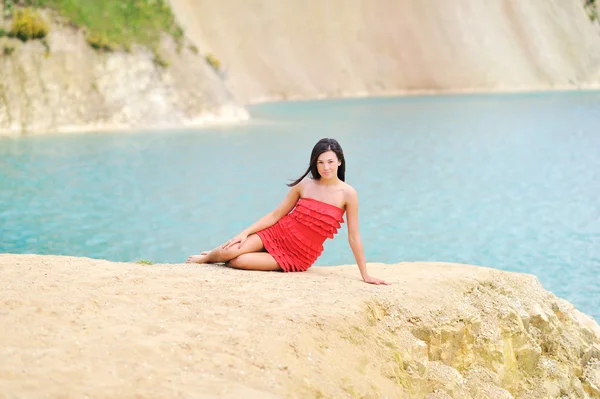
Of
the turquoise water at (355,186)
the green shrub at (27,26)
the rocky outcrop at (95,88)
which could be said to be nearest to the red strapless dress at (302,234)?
the turquoise water at (355,186)

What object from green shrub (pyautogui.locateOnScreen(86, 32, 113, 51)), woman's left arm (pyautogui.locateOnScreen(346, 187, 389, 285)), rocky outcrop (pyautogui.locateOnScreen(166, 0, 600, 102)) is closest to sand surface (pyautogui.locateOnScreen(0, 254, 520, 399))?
woman's left arm (pyautogui.locateOnScreen(346, 187, 389, 285))

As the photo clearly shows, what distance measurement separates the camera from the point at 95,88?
111ft

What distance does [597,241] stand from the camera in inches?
559

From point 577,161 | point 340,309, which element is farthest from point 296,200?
point 577,161

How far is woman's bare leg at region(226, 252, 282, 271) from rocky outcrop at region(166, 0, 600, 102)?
62593 mm

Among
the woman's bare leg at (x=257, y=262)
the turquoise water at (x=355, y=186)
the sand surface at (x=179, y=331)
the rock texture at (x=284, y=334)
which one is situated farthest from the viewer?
the turquoise water at (x=355, y=186)

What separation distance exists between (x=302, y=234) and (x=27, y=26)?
29.1 metres

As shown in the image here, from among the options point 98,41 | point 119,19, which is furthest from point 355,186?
point 119,19

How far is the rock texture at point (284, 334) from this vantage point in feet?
14.0

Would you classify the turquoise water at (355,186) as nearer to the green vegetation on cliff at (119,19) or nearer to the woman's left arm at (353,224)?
the woman's left arm at (353,224)

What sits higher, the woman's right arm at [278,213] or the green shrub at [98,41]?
the green shrub at [98,41]

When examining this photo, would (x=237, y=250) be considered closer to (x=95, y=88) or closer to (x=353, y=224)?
(x=353, y=224)

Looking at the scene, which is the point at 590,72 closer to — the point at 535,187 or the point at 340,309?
the point at 535,187

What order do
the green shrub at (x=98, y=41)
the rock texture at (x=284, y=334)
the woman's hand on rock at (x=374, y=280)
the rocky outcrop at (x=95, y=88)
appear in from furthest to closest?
the green shrub at (x=98, y=41)
the rocky outcrop at (x=95, y=88)
the woman's hand on rock at (x=374, y=280)
the rock texture at (x=284, y=334)
